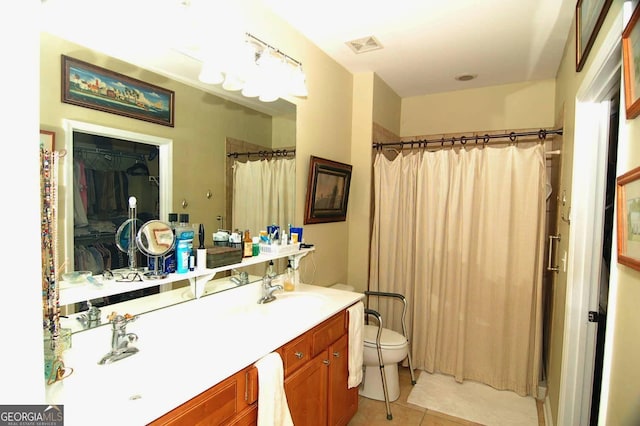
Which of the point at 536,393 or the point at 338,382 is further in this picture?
the point at 536,393

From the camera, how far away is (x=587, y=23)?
1.49m

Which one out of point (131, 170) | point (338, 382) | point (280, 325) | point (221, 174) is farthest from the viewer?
point (338, 382)

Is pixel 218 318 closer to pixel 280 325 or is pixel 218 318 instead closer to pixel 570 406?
pixel 280 325

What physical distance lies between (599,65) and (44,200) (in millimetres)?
1937

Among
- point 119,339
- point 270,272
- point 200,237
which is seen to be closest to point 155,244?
point 200,237

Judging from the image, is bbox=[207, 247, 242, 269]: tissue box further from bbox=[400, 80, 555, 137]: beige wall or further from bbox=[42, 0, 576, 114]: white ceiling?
bbox=[400, 80, 555, 137]: beige wall

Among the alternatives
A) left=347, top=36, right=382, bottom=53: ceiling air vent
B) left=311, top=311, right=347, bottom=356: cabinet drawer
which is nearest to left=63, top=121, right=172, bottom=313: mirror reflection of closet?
left=311, top=311, right=347, bottom=356: cabinet drawer

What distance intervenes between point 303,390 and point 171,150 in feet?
4.23

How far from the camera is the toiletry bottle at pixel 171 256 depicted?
146 centimetres

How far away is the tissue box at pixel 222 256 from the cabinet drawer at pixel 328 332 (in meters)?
0.54

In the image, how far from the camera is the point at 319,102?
2514mm

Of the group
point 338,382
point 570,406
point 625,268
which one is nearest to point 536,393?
point 570,406

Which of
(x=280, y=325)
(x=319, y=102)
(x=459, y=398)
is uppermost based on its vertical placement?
(x=319, y=102)

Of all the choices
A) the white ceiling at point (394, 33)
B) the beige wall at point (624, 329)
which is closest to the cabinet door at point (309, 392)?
the beige wall at point (624, 329)
